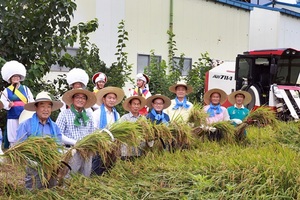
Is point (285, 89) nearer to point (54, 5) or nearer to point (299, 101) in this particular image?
point (299, 101)

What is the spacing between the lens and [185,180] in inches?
146

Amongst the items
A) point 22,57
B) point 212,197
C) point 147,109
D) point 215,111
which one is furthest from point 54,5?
point 212,197

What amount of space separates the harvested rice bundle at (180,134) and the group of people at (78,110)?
0.56ft

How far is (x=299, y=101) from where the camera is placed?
9.26 m

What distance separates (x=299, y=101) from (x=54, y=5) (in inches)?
214

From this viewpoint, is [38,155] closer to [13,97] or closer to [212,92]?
[13,97]

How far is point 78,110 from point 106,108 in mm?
577

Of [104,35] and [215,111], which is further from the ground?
[104,35]

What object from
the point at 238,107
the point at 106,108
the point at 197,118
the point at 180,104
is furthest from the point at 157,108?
the point at 238,107

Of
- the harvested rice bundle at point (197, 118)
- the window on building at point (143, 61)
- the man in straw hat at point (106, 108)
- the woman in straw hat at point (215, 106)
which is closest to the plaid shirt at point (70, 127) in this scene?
the man in straw hat at point (106, 108)

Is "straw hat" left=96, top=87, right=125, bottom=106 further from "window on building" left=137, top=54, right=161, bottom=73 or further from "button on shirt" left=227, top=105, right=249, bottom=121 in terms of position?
"window on building" left=137, top=54, right=161, bottom=73

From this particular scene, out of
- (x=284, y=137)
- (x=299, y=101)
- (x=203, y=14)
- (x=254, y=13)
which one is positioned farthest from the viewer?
(x=254, y=13)

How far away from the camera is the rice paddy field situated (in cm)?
343

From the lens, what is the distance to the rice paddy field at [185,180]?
3.43m
